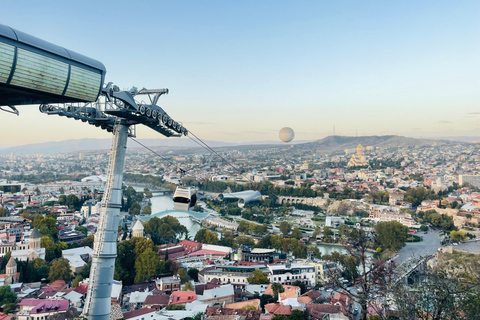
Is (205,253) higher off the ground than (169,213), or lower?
higher

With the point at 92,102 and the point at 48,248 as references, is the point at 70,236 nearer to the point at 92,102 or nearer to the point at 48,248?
the point at 48,248

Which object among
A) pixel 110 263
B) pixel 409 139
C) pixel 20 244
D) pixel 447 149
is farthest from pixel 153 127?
pixel 409 139

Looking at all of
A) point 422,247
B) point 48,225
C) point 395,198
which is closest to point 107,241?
point 48,225

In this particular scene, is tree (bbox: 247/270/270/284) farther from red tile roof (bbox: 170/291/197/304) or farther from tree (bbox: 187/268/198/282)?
red tile roof (bbox: 170/291/197/304)

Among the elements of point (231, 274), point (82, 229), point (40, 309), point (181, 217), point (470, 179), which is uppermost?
point (470, 179)

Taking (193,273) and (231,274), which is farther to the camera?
(193,273)

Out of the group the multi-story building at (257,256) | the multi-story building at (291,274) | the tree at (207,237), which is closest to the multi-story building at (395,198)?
the tree at (207,237)

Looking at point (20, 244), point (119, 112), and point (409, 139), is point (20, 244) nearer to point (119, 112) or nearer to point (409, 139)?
point (119, 112)
